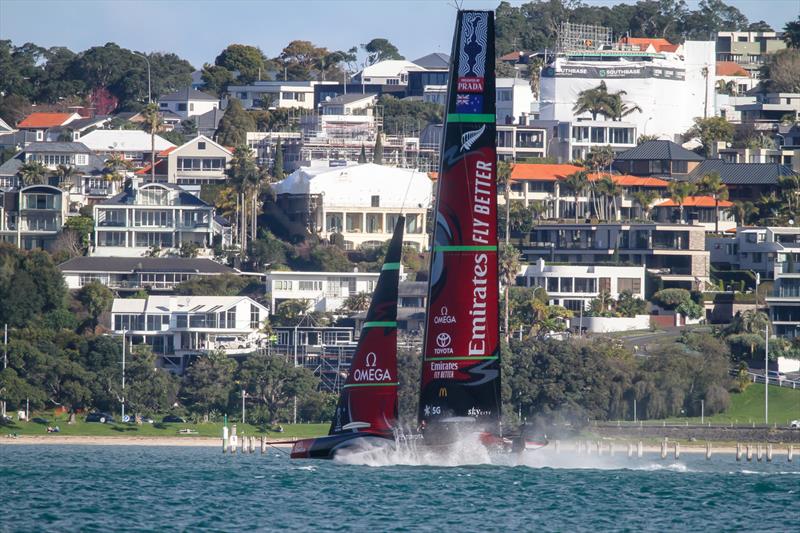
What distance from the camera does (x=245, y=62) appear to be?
193 m

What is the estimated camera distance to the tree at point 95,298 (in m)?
105

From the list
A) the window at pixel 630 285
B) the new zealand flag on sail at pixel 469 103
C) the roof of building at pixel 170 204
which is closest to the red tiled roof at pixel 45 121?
the roof of building at pixel 170 204

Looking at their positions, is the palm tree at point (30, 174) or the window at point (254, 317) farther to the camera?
the palm tree at point (30, 174)

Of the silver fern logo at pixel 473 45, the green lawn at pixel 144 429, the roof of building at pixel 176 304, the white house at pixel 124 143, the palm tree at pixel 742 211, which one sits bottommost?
the green lawn at pixel 144 429

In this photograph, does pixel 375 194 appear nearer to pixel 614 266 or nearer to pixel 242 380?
pixel 614 266

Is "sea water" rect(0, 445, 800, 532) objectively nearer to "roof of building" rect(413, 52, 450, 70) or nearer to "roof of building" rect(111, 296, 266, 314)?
"roof of building" rect(111, 296, 266, 314)

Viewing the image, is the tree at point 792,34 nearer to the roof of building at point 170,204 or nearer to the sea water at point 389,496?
the roof of building at point 170,204

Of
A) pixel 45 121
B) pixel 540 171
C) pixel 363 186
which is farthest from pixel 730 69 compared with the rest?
pixel 363 186

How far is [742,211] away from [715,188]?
14.2 ft

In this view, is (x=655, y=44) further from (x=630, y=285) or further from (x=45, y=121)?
(x=630, y=285)

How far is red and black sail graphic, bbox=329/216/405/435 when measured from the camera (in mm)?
52062

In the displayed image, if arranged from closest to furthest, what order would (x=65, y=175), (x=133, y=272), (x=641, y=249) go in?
(x=133, y=272)
(x=641, y=249)
(x=65, y=175)

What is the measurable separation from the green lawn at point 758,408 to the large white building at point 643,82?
190 ft

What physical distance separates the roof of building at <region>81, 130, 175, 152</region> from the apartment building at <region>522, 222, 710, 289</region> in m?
46.6
